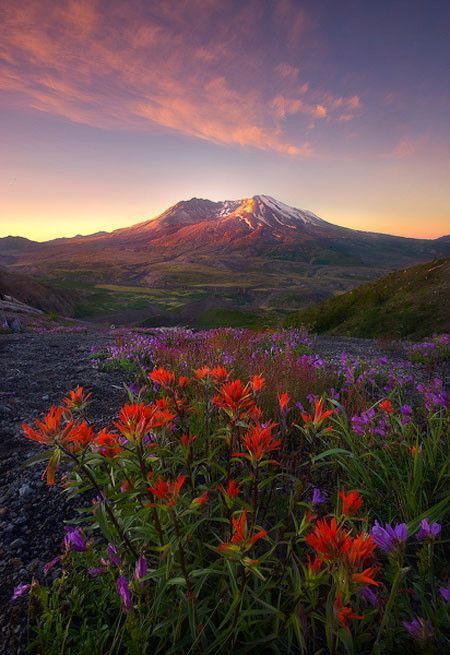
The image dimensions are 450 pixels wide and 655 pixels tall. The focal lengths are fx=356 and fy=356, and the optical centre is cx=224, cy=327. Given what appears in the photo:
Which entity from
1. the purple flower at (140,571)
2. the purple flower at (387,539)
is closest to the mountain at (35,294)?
the purple flower at (140,571)

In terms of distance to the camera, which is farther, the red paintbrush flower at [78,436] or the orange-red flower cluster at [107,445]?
the orange-red flower cluster at [107,445]

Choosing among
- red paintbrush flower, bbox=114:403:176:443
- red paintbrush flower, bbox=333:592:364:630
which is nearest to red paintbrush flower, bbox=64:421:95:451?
red paintbrush flower, bbox=114:403:176:443

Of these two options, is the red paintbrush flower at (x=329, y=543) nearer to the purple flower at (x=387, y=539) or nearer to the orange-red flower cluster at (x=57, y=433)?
the purple flower at (x=387, y=539)

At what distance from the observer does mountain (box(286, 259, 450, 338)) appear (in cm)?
1658

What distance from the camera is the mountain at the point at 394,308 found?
16.6 m

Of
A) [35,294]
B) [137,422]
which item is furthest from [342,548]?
[35,294]

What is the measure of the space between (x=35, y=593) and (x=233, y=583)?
3.44ft

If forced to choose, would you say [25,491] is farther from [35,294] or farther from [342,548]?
[35,294]

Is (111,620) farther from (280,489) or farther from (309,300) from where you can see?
(309,300)

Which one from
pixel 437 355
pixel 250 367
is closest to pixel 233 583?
pixel 250 367

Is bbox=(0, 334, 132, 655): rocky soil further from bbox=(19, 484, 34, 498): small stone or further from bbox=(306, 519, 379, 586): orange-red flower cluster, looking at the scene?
bbox=(306, 519, 379, 586): orange-red flower cluster

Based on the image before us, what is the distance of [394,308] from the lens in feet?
61.4

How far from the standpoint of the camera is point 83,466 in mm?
1724

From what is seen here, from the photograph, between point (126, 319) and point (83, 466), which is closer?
point (83, 466)
